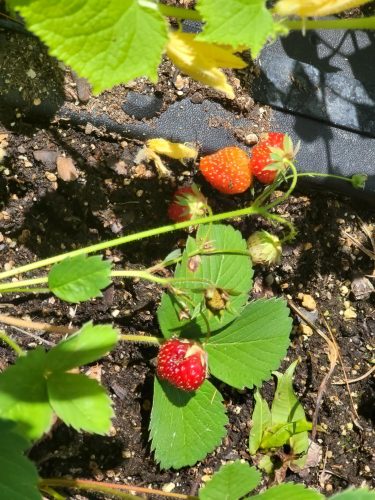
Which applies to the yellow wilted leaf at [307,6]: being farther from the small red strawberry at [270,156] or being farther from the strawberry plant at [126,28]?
the small red strawberry at [270,156]

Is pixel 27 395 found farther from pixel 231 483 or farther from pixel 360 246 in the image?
pixel 360 246

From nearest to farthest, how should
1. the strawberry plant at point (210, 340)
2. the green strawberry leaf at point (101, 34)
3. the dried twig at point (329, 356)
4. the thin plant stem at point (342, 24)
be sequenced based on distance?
the green strawberry leaf at point (101, 34)
the thin plant stem at point (342, 24)
the strawberry plant at point (210, 340)
the dried twig at point (329, 356)

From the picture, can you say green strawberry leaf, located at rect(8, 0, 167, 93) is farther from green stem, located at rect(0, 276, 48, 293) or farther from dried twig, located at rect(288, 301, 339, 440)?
dried twig, located at rect(288, 301, 339, 440)

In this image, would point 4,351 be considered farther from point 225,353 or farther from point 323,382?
point 323,382

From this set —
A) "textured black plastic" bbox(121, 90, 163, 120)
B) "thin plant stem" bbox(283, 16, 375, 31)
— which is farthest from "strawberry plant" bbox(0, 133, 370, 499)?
"thin plant stem" bbox(283, 16, 375, 31)

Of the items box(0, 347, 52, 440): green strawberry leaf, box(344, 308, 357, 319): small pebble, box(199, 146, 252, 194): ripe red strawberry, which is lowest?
box(344, 308, 357, 319): small pebble

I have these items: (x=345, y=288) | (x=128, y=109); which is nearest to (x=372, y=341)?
(x=345, y=288)

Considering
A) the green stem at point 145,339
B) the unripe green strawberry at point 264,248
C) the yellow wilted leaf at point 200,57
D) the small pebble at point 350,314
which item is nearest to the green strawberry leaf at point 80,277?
the green stem at point 145,339
